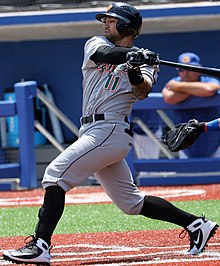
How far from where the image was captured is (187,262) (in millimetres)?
4891

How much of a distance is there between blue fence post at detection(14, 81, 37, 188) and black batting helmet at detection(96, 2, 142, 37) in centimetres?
591

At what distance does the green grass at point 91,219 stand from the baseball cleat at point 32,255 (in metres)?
1.93

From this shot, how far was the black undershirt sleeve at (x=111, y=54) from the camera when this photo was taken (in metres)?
5.00

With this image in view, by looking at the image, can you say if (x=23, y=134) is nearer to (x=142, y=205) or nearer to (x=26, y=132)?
(x=26, y=132)

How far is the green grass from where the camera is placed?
7.07 meters

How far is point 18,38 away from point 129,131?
29.4ft

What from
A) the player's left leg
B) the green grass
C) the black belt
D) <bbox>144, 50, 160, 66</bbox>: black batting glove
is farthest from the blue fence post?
<bbox>144, 50, 160, 66</bbox>: black batting glove

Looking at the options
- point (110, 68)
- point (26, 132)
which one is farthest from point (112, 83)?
point (26, 132)

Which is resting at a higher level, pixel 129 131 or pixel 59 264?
pixel 129 131

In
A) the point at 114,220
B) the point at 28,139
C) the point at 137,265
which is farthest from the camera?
the point at 28,139

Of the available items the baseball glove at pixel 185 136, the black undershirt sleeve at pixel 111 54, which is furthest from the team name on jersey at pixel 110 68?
the baseball glove at pixel 185 136

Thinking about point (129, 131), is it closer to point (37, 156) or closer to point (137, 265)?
point (137, 265)

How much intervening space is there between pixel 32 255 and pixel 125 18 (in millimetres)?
1603

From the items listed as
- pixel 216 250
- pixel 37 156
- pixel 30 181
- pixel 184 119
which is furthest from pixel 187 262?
pixel 37 156
